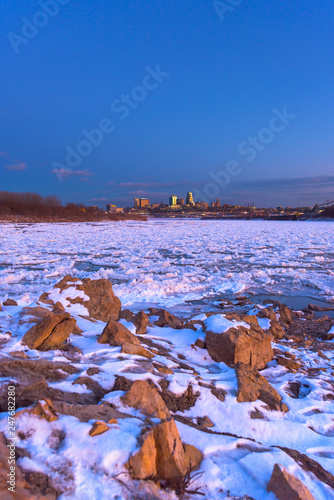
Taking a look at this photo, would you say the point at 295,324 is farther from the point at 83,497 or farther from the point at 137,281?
the point at 83,497

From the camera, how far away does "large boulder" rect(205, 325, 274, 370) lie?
295cm

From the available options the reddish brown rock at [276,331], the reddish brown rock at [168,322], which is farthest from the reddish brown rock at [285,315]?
the reddish brown rock at [168,322]

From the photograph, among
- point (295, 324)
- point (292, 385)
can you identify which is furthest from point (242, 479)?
point (295, 324)

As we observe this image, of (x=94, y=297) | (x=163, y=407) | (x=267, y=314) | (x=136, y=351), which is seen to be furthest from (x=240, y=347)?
(x=94, y=297)

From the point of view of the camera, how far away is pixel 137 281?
647 centimetres

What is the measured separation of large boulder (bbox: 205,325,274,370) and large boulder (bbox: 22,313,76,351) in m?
1.44

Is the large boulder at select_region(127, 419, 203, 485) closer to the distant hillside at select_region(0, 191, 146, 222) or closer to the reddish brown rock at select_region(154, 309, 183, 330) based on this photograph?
the reddish brown rock at select_region(154, 309, 183, 330)

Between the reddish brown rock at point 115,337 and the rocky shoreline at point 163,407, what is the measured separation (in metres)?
0.01

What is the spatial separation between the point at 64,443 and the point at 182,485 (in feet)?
1.94

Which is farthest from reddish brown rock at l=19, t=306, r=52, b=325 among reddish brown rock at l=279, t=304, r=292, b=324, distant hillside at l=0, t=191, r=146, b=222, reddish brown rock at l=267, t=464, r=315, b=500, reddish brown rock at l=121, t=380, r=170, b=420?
distant hillside at l=0, t=191, r=146, b=222

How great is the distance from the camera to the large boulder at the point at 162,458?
1391mm

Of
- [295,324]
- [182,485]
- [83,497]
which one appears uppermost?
[83,497]

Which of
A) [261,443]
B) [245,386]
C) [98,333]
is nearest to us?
[261,443]

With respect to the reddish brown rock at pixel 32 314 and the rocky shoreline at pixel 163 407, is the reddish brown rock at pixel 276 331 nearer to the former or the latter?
the rocky shoreline at pixel 163 407
